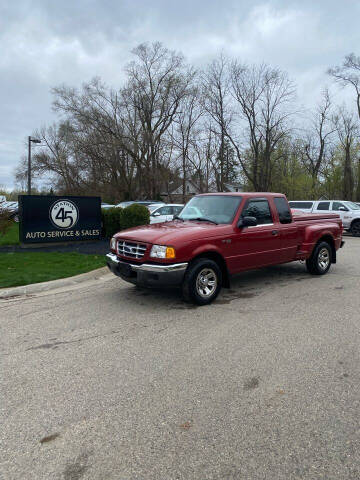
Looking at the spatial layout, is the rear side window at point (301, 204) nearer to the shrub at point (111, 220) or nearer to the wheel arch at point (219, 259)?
the shrub at point (111, 220)

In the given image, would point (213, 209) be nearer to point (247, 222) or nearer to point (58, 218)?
point (247, 222)

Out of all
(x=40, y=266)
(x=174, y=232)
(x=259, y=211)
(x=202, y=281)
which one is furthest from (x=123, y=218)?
(x=202, y=281)

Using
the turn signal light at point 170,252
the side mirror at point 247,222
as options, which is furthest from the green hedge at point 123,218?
the turn signal light at point 170,252

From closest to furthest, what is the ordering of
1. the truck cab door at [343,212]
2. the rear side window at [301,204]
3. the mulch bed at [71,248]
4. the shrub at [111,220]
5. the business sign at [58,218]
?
the mulch bed at [71,248]
the business sign at [58,218]
the shrub at [111,220]
the truck cab door at [343,212]
the rear side window at [301,204]

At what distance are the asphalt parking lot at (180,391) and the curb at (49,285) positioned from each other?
2.69ft

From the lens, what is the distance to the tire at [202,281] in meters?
5.60

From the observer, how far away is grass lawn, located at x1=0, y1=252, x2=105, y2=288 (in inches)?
293

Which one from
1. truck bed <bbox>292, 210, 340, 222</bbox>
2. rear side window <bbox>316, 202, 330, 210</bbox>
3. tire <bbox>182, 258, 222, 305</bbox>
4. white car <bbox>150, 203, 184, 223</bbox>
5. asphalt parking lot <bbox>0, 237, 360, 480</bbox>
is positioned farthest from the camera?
rear side window <bbox>316, 202, 330, 210</bbox>

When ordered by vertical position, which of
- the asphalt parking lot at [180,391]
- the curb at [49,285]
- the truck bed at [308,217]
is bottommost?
the asphalt parking lot at [180,391]

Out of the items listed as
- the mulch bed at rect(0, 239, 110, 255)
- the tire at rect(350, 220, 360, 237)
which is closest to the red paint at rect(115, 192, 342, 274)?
the mulch bed at rect(0, 239, 110, 255)

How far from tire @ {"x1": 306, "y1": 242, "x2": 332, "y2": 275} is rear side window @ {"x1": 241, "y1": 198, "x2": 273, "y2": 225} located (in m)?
1.73

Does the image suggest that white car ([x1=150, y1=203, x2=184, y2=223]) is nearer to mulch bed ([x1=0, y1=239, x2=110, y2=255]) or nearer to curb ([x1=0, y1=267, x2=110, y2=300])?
mulch bed ([x1=0, y1=239, x2=110, y2=255])

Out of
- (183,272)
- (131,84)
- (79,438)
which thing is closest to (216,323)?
(183,272)

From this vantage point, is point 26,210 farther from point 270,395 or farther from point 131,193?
point 131,193
